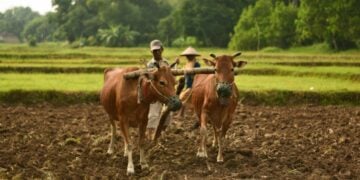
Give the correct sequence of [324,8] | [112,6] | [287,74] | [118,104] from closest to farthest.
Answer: [118,104] < [287,74] < [324,8] < [112,6]

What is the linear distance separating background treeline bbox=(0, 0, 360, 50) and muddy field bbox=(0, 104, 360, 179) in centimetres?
2763

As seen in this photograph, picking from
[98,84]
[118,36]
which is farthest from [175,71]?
[118,36]

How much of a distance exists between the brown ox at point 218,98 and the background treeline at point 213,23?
105 feet

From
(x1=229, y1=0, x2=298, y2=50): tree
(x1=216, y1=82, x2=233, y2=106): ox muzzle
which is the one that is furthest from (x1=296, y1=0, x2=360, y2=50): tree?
(x1=216, y1=82, x2=233, y2=106): ox muzzle

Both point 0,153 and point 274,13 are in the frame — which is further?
point 274,13

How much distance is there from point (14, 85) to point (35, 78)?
10.6 feet

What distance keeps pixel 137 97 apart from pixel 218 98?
4.97 feet

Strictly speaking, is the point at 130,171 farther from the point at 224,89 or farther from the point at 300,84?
the point at 300,84

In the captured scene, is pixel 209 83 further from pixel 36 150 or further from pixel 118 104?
pixel 36 150

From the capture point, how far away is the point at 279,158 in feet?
33.0

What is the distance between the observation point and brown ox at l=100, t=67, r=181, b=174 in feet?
29.3

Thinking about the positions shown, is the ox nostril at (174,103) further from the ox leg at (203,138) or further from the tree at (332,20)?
the tree at (332,20)

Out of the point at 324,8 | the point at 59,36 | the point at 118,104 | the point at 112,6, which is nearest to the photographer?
the point at 118,104

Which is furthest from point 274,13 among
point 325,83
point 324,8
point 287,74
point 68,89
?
point 68,89
